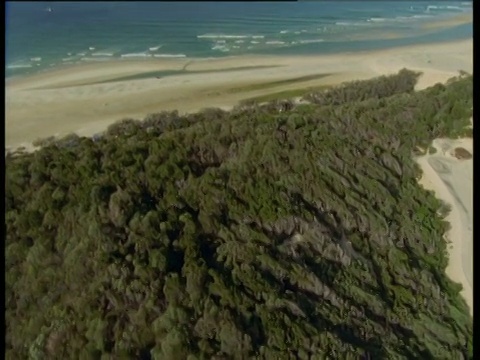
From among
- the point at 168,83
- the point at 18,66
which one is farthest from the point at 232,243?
the point at 18,66

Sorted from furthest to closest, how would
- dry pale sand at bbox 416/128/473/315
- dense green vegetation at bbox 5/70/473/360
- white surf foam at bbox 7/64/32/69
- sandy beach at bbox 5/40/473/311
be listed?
white surf foam at bbox 7/64/32/69, sandy beach at bbox 5/40/473/311, dry pale sand at bbox 416/128/473/315, dense green vegetation at bbox 5/70/473/360

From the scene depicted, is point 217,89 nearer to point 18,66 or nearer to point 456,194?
point 18,66

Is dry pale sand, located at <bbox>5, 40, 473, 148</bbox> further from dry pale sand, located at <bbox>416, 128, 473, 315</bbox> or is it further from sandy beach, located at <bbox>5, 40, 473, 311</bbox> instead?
dry pale sand, located at <bbox>416, 128, 473, 315</bbox>

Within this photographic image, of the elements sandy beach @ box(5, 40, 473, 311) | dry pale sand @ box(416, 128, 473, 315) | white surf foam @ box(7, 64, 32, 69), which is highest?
white surf foam @ box(7, 64, 32, 69)

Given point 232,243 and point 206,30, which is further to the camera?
point 206,30

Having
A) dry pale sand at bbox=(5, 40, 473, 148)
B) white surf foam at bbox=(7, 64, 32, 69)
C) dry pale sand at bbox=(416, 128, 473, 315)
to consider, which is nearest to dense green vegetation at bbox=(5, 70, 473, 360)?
dry pale sand at bbox=(416, 128, 473, 315)

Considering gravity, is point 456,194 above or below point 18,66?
below
